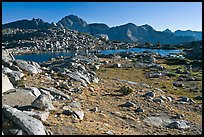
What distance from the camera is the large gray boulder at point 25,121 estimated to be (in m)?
13.3

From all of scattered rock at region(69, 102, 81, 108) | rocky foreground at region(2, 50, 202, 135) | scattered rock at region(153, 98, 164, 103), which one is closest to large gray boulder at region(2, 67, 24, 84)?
rocky foreground at region(2, 50, 202, 135)

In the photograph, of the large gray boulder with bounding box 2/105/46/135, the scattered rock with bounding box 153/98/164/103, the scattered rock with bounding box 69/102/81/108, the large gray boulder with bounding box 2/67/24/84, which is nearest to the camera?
the large gray boulder with bounding box 2/105/46/135

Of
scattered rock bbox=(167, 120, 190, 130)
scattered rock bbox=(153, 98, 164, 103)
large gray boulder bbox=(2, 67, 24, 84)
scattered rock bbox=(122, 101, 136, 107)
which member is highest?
large gray boulder bbox=(2, 67, 24, 84)

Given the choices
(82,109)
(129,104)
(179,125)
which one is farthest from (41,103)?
(179,125)

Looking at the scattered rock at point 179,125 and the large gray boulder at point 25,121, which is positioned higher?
the large gray boulder at point 25,121

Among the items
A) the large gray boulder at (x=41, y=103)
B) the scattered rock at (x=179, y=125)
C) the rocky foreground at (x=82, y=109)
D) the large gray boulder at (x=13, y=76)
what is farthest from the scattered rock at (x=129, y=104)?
the large gray boulder at (x=13, y=76)

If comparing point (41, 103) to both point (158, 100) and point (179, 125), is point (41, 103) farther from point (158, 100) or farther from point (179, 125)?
point (158, 100)

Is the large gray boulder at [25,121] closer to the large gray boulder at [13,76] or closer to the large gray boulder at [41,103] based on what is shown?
the large gray boulder at [41,103]

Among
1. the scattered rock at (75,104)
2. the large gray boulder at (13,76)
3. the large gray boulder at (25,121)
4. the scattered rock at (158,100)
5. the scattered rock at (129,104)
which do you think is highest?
the large gray boulder at (13,76)

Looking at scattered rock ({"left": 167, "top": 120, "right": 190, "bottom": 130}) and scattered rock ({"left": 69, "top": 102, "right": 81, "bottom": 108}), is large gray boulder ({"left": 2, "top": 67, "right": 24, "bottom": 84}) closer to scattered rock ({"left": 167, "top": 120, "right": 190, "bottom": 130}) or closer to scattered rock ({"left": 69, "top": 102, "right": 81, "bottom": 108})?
scattered rock ({"left": 69, "top": 102, "right": 81, "bottom": 108})

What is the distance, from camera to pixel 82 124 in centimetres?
1634

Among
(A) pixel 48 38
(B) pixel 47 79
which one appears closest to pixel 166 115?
(B) pixel 47 79

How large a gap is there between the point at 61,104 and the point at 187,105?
11.3 m

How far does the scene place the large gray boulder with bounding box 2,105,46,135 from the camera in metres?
13.3
